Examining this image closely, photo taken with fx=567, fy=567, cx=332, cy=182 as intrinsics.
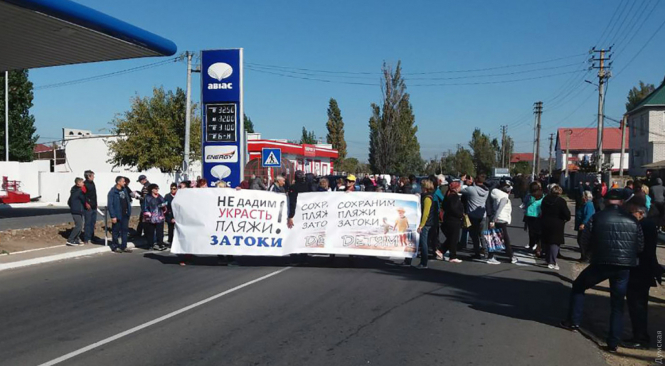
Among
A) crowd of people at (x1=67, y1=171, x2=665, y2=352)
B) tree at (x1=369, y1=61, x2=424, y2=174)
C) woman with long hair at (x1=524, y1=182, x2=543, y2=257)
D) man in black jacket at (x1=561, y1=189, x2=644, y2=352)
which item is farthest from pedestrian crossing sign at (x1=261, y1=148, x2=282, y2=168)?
tree at (x1=369, y1=61, x2=424, y2=174)

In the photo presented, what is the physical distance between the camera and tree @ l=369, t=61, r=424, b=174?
176 ft

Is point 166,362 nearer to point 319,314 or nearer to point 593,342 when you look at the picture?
point 319,314

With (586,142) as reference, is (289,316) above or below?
below

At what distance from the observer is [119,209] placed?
13961 mm

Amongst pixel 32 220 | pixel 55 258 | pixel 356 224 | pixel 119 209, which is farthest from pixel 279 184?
pixel 32 220

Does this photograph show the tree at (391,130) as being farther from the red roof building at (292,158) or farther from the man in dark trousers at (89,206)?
the man in dark trousers at (89,206)

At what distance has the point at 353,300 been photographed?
847 centimetres

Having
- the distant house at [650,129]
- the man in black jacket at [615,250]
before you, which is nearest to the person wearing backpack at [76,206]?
the man in black jacket at [615,250]

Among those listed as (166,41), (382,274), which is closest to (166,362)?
(382,274)

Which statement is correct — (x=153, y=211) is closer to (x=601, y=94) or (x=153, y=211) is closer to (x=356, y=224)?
(x=356, y=224)

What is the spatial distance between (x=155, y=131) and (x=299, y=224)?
30243 mm

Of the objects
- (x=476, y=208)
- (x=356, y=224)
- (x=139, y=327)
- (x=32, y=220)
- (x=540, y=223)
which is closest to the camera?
→ (x=139, y=327)

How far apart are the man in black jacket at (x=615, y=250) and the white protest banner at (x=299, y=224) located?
5279 millimetres

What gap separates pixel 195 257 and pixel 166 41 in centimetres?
811
